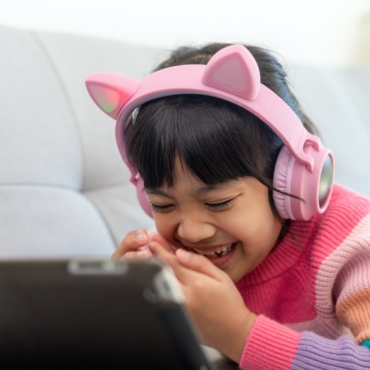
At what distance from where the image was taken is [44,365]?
1.24 feet

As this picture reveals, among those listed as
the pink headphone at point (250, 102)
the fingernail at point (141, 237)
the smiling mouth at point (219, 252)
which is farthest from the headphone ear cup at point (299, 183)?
the fingernail at point (141, 237)

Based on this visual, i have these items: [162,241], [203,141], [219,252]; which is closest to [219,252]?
[219,252]

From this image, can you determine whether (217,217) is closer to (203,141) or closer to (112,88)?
(203,141)

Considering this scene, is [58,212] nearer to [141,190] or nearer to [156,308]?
[141,190]

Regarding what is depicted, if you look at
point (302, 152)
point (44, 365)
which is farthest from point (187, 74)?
point (44, 365)

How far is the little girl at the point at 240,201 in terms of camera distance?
0.67 m

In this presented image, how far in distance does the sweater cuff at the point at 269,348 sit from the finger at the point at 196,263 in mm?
91

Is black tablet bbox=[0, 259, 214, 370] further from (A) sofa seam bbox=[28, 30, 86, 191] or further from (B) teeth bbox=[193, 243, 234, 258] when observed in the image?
(A) sofa seam bbox=[28, 30, 86, 191]

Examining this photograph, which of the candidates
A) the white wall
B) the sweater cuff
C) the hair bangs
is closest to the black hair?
the hair bangs

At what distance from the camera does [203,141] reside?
715 mm

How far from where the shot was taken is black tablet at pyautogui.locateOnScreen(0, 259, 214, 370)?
31cm

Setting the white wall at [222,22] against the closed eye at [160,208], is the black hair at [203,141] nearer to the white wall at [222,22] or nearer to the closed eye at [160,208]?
the closed eye at [160,208]

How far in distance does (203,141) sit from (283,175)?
136mm

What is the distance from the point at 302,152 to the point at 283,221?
16 cm
